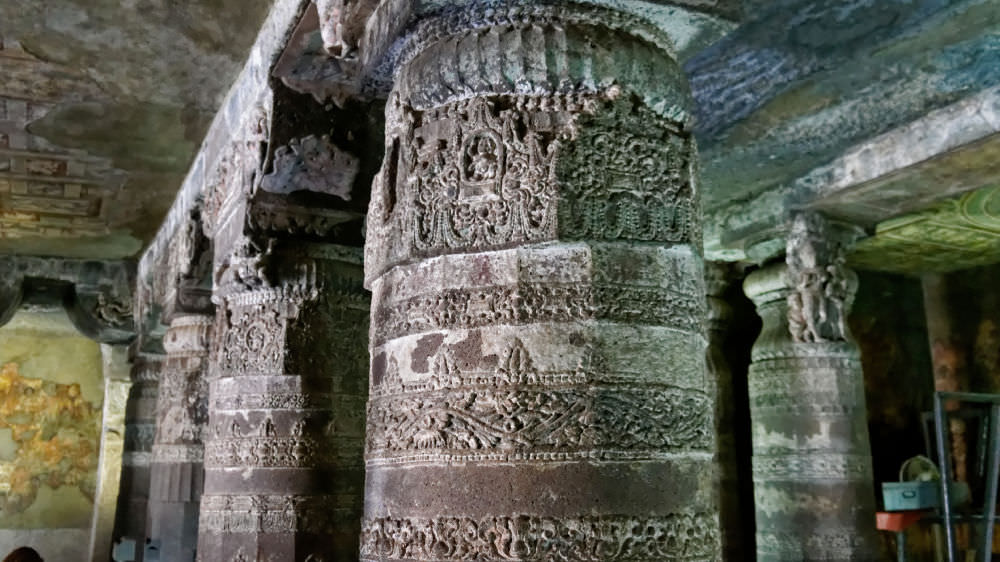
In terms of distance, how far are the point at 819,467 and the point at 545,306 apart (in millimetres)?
3427

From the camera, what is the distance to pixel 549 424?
228cm

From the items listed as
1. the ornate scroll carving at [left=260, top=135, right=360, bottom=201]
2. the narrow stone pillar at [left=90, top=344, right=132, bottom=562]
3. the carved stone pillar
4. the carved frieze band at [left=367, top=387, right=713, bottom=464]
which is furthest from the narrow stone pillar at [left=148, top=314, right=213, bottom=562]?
the carved frieze band at [left=367, top=387, right=713, bottom=464]

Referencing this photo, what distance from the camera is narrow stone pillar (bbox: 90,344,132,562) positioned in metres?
11.3

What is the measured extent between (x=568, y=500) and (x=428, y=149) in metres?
1.14

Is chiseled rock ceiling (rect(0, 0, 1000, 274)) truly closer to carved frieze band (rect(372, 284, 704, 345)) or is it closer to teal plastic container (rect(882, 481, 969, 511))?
carved frieze band (rect(372, 284, 704, 345))

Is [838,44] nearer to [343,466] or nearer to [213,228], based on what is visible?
[343,466]

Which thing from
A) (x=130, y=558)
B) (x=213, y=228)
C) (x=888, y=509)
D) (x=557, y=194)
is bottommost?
(x=130, y=558)

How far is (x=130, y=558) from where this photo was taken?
7.07m

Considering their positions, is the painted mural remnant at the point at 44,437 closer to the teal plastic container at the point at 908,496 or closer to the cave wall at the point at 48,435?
the cave wall at the point at 48,435

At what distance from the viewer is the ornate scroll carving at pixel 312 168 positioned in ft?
13.0

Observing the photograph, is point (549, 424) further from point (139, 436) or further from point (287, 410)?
point (139, 436)

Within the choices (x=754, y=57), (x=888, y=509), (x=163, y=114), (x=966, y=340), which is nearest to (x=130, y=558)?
(x=163, y=114)

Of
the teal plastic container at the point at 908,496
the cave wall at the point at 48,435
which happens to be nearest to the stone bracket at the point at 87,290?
the cave wall at the point at 48,435

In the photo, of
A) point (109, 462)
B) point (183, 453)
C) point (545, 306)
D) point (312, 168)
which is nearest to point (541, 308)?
point (545, 306)
